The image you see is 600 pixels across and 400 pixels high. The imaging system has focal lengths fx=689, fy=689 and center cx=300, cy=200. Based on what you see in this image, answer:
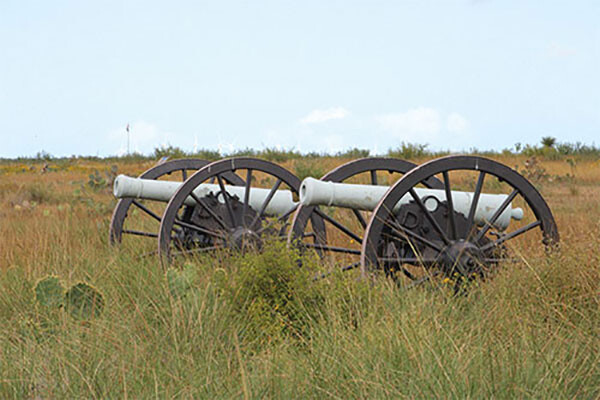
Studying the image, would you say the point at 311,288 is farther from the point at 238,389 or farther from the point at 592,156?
the point at 592,156

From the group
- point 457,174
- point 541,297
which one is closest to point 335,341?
point 541,297

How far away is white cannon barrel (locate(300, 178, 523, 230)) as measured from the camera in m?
4.77

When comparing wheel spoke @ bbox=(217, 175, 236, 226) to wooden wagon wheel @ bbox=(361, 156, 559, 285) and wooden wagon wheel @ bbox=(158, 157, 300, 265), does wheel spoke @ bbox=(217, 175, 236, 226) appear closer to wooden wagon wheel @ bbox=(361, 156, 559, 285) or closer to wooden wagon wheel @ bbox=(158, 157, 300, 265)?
wooden wagon wheel @ bbox=(158, 157, 300, 265)

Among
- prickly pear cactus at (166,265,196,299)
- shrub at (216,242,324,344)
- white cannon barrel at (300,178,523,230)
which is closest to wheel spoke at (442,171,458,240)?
white cannon barrel at (300,178,523,230)

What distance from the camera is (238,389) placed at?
3.04m

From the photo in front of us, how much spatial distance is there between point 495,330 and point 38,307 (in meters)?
2.79

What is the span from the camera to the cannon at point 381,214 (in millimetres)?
4781

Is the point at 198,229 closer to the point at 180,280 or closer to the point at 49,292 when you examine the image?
the point at 180,280

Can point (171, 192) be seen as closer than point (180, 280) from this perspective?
No

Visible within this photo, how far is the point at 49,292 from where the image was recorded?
13.8ft

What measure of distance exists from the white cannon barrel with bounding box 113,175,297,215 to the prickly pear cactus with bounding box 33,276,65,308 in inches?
90.4

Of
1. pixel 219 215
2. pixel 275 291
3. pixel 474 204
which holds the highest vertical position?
pixel 474 204

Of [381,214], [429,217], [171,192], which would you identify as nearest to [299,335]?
[381,214]

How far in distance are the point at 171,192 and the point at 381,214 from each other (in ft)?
8.66
